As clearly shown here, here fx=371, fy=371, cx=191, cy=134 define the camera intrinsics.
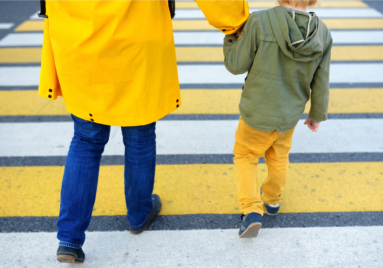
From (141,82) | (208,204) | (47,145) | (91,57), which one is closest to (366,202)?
(208,204)

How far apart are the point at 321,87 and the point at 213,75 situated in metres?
2.58

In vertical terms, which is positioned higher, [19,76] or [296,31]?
[296,31]

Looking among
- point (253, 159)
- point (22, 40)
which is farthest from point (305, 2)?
point (22, 40)

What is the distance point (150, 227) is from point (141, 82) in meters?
1.01

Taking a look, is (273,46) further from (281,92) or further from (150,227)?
(150,227)

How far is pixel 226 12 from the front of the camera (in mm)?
1735

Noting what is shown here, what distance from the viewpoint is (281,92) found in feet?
6.22

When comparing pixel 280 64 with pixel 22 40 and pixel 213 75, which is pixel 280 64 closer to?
pixel 213 75

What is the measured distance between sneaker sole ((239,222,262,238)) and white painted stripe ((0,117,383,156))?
107cm

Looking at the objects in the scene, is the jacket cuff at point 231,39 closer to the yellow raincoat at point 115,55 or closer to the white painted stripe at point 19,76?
the yellow raincoat at point 115,55

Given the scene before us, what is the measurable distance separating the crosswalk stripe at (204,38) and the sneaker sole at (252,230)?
12.3 feet

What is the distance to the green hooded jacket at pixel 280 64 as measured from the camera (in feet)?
5.80

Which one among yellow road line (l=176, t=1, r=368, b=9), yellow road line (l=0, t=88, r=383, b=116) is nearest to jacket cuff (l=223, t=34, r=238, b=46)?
yellow road line (l=0, t=88, r=383, b=116)

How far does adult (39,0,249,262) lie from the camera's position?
1563 millimetres
